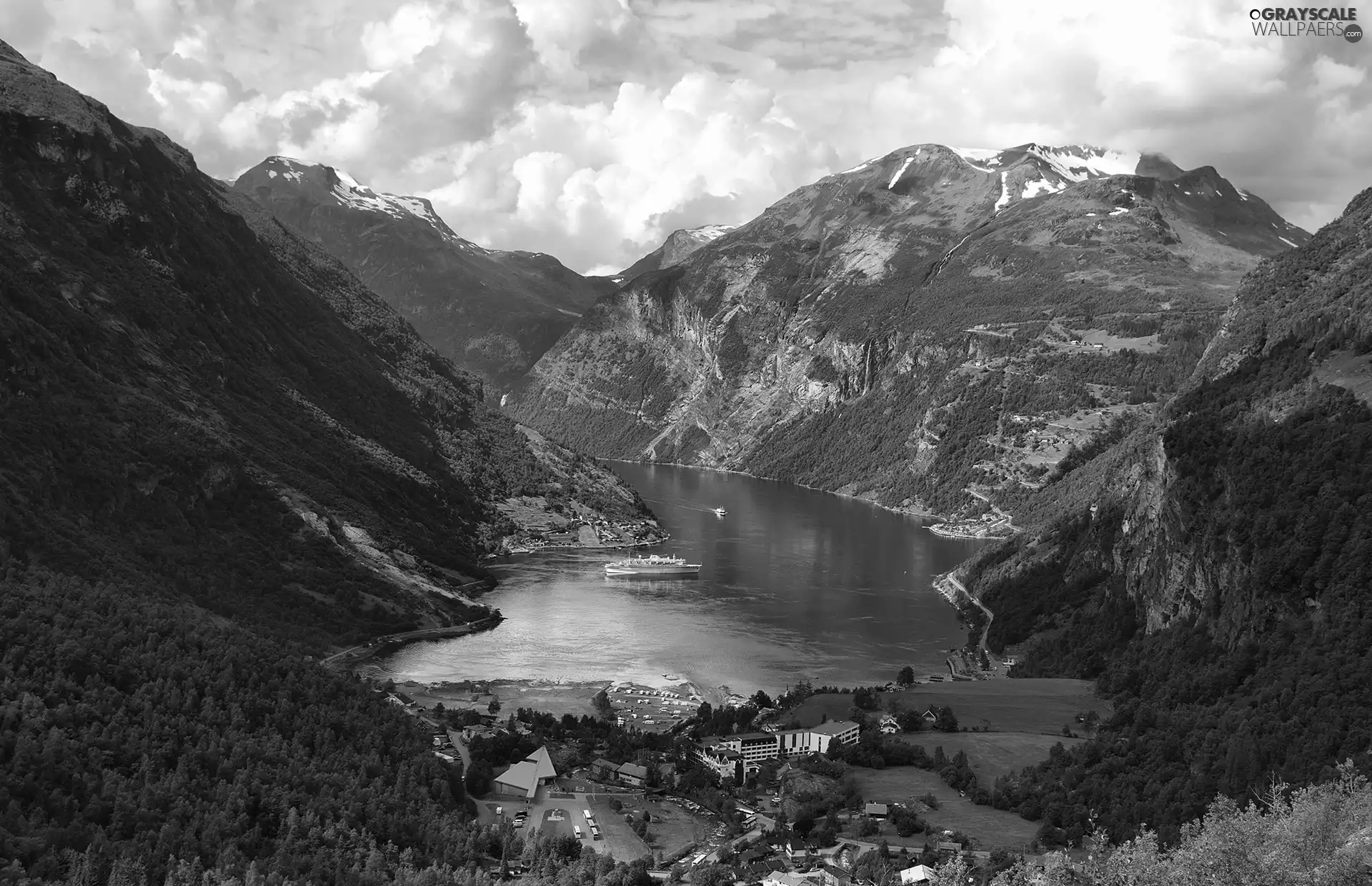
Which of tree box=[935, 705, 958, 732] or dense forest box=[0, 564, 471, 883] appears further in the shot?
tree box=[935, 705, 958, 732]

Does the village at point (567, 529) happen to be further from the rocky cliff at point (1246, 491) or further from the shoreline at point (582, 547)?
the rocky cliff at point (1246, 491)

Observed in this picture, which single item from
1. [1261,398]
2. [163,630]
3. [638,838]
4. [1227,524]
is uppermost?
[1261,398]

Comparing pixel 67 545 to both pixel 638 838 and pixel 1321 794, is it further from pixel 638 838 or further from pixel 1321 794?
Result: pixel 1321 794

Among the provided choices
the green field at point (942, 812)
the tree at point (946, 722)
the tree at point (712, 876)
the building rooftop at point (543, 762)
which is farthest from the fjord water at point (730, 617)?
the tree at point (712, 876)

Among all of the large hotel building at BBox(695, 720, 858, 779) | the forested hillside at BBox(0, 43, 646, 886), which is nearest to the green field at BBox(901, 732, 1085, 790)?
the large hotel building at BBox(695, 720, 858, 779)

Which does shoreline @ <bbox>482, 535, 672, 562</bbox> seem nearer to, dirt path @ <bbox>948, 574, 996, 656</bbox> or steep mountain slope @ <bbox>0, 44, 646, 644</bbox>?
steep mountain slope @ <bbox>0, 44, 646, 644</bbox>

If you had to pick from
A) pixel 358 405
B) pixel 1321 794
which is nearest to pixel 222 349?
pixel 358 405
